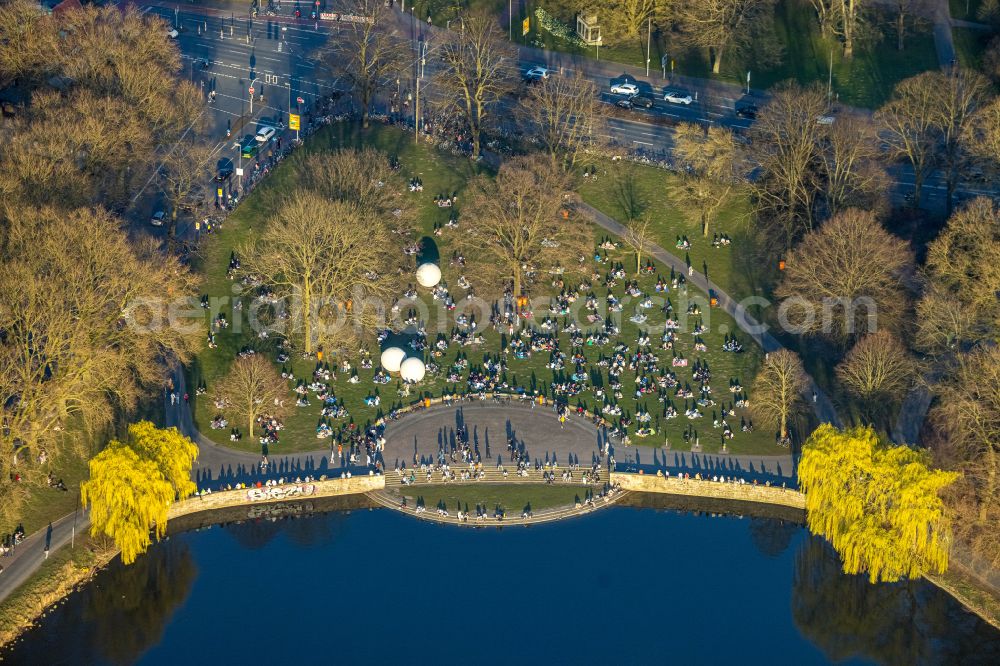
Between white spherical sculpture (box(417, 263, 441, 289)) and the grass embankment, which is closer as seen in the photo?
the grass embankment

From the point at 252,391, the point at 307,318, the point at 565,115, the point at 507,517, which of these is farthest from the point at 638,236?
the point at 252,391

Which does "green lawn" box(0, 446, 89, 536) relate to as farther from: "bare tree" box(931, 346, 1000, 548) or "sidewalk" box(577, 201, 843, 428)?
"bare tree" box(931, 346, 1000, 548)

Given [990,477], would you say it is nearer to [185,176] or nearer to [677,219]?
[677,219]

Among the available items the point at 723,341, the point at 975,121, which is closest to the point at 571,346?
the point at 723,341

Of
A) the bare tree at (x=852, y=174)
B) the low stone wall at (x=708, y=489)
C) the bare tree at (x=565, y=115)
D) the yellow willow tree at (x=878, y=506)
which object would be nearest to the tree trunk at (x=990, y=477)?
the yellow willow tree at (x=878, y=506)

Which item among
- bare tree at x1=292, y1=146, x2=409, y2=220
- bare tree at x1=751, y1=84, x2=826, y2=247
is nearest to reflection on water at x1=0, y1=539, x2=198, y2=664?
bare tree at x1=292, y1=146, x2=409, y2=220
